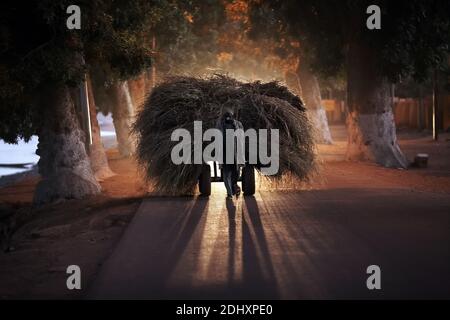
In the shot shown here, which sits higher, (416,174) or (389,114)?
(389,114)

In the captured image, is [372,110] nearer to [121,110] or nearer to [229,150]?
[229,150]

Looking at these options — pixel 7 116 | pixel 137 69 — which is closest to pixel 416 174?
pixel 137 69

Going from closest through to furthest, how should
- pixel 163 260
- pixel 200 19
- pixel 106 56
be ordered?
1. pixel 163 260
2. pixel 106 56
3. pixel 200 19

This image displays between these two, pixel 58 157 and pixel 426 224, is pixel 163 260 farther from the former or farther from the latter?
pixel 58 157

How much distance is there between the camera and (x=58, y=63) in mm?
12852

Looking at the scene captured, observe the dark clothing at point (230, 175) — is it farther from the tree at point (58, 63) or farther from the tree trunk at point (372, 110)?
the tree trunk at point (372, 110)

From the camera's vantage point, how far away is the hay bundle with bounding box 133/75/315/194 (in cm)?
1132

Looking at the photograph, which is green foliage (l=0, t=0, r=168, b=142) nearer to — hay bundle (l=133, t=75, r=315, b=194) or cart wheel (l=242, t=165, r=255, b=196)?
hay bundle (l=133, t=75, r=315, b=194)

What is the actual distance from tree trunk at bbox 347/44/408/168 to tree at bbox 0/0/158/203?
649cm

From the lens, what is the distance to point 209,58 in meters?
38.2

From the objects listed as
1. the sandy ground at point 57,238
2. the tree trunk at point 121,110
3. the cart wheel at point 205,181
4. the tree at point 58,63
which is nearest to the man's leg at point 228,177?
the cart wheel at point 205,181

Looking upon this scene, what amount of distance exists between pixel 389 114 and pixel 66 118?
31.0 ft

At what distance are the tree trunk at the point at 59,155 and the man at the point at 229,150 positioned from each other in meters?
4.32

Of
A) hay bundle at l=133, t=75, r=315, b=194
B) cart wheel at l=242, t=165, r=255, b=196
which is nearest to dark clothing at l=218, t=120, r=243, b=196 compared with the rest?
cart wheel at l=242, t=165, r=255, b=196
